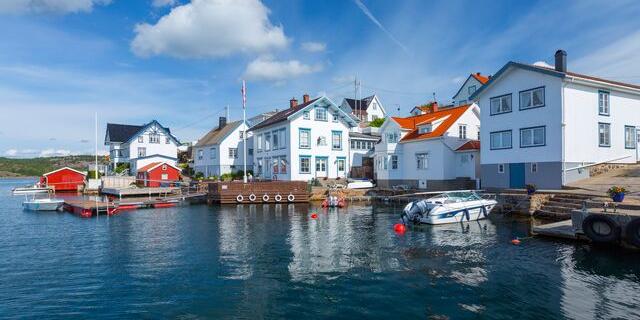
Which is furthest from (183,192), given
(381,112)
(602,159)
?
(381,112)

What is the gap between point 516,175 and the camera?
3416cm

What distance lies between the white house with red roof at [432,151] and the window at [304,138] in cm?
838

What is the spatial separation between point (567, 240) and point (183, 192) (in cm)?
4304

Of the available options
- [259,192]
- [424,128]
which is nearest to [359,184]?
[424,128]

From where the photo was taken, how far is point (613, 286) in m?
13.6

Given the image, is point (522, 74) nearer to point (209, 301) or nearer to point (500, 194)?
point (500, 194)

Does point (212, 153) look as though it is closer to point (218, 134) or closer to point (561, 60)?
point (218, 134)

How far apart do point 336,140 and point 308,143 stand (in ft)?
14.2

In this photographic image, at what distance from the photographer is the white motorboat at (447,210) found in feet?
87.9

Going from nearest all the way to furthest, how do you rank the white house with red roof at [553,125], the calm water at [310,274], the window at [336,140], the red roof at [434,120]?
the calm water at [310,274] < the white house with red roof at [553,125] < the red roof at [434,120] < the window at [336,140]

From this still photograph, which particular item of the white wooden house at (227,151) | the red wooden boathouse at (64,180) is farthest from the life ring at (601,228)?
the red wooden boathouse at (64,180)

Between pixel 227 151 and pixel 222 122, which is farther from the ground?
pixel 222 122

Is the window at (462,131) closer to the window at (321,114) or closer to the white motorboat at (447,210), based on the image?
the white motorboat at (447,210)

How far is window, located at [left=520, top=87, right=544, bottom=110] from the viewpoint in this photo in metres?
32.2
